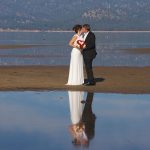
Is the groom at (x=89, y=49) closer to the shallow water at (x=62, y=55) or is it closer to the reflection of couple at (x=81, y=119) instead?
the reflection of couple at (x=81, y=119)

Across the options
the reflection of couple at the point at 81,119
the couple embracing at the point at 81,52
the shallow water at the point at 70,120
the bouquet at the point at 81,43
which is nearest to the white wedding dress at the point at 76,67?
→ the couple embracing at the point at 81,52

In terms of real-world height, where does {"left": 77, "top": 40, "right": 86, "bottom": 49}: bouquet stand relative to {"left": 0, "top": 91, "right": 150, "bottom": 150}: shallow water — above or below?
above

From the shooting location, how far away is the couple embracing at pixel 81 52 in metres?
22.4

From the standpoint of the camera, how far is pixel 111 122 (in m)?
14.2

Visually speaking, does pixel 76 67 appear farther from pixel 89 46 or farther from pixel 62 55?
pixel 62 55

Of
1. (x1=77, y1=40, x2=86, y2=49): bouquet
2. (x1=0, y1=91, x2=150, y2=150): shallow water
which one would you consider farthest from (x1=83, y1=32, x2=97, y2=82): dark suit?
(x1=0, y1=91, x2=150, y2=150): shallow water

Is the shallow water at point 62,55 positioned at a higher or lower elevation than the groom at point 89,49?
lower

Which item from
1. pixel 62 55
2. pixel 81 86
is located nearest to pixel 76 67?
pixel 81 86

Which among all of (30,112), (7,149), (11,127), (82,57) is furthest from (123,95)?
(7,149)

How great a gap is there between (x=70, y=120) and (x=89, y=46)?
27.7 feet

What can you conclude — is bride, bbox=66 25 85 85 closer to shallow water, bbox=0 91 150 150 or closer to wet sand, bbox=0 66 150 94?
wet sand, bbox=0 66 150 94

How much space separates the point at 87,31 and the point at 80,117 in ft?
25.3

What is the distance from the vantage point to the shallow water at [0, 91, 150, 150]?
1175cm

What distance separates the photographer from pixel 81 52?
75.6 ft
